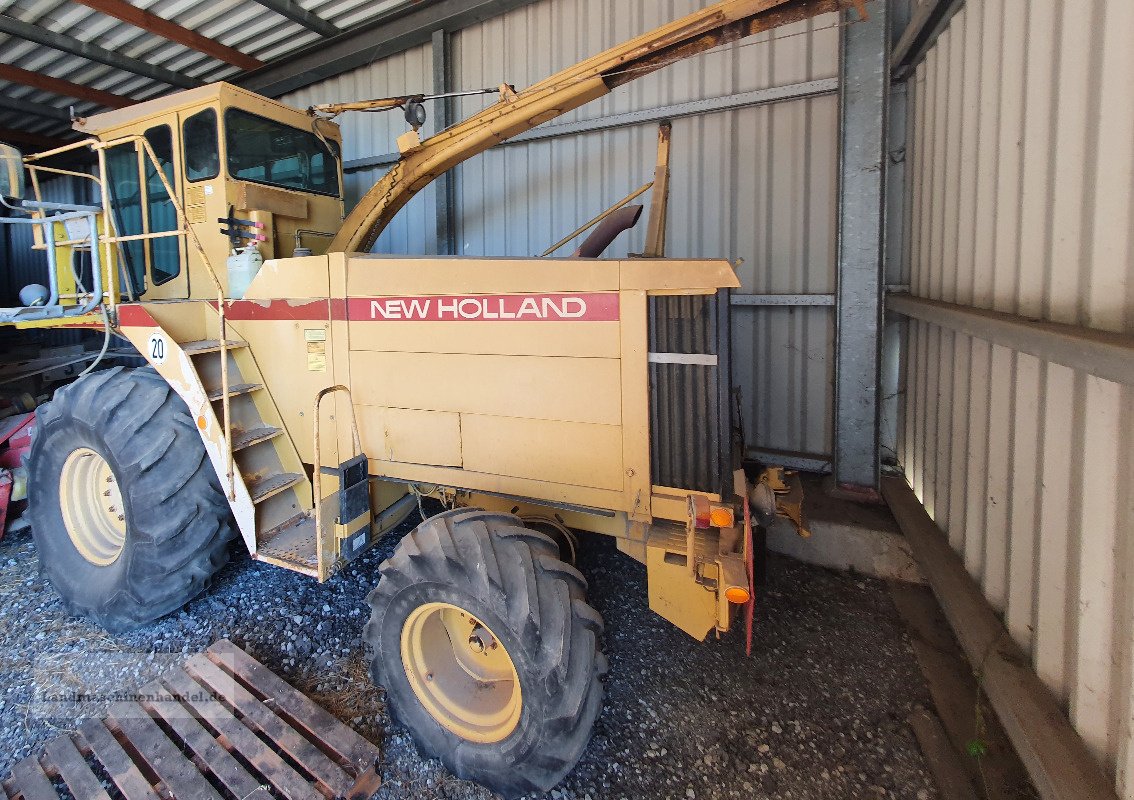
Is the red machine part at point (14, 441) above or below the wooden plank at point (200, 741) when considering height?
above

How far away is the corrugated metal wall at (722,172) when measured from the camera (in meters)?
4.50

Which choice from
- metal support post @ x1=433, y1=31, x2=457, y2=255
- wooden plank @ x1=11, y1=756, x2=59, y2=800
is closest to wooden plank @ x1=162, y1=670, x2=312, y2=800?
wooden plank @ x1=11, y1=756, x2=59, y2=800

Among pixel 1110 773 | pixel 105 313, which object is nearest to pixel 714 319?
pixel 1110 773

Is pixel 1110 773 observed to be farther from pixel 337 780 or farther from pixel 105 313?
pixel 105 313

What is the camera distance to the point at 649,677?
113 inches

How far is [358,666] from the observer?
9.30 ft

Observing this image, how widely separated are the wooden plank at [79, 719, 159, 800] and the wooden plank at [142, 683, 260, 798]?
173mm

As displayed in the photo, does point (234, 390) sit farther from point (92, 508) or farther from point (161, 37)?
point (161, 37)

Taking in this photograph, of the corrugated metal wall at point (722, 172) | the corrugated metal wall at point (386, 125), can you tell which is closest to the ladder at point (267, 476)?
the corrugated metal wall at point (722, 172)

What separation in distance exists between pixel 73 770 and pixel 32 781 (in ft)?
0.45

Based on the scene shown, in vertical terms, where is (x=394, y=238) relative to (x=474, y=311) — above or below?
above

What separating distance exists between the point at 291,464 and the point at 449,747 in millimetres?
1731

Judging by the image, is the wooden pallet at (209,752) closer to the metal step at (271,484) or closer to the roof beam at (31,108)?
the metal step at (271,484)

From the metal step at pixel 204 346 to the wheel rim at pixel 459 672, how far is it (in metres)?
1.80
